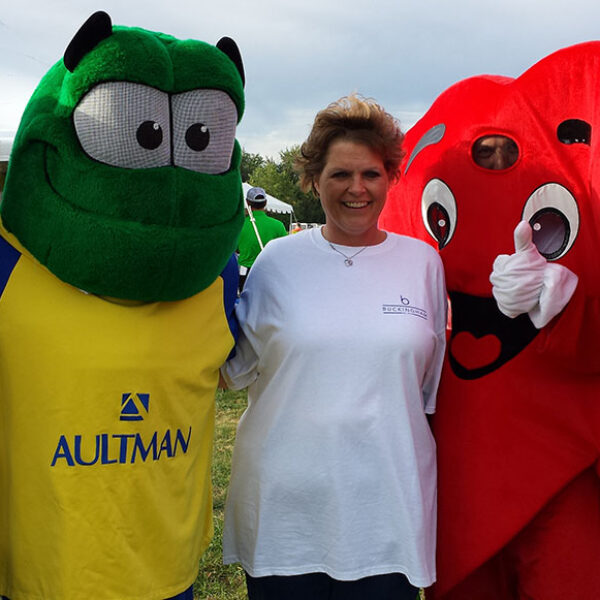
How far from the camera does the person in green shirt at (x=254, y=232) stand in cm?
780

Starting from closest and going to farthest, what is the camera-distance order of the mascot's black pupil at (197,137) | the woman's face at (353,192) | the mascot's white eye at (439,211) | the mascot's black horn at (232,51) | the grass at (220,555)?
the mascot's black pupil at (197,137) → the mascot's black horn at (232,51) → the woman's face at (353,192) → the mascot's white eye at (439,211) → the grass at (220,555)

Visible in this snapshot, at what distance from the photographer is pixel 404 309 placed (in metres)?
1.95

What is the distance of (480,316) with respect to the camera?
2117 mm

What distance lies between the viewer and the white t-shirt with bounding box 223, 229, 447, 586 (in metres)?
1.86

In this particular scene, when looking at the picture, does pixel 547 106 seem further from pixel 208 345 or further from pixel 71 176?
pixel 71 176

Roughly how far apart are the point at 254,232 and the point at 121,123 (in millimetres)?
6279

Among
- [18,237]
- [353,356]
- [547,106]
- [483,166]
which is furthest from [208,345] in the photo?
[547,106]

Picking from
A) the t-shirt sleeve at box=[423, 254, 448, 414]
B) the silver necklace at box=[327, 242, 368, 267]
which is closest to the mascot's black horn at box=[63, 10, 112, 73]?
the silver necklace at box=[327, 242, 368, 267]

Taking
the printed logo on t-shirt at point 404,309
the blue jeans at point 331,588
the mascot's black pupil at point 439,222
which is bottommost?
the blue jeans at point 331,588

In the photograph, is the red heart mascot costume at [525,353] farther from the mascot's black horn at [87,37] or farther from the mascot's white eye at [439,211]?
the mascot's black horn at [87,37]

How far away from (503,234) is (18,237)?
1.39 meters

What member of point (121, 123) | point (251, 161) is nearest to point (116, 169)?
point (121, 123)

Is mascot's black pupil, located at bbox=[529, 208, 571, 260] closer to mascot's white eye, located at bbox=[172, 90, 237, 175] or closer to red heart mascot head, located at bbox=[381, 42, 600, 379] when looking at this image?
red heart mascot head, located at bbox=[381, 42, 600, 379]

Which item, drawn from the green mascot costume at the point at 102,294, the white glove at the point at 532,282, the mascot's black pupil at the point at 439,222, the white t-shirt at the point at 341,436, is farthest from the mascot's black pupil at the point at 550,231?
the green mascot costume at the point at 102,294
